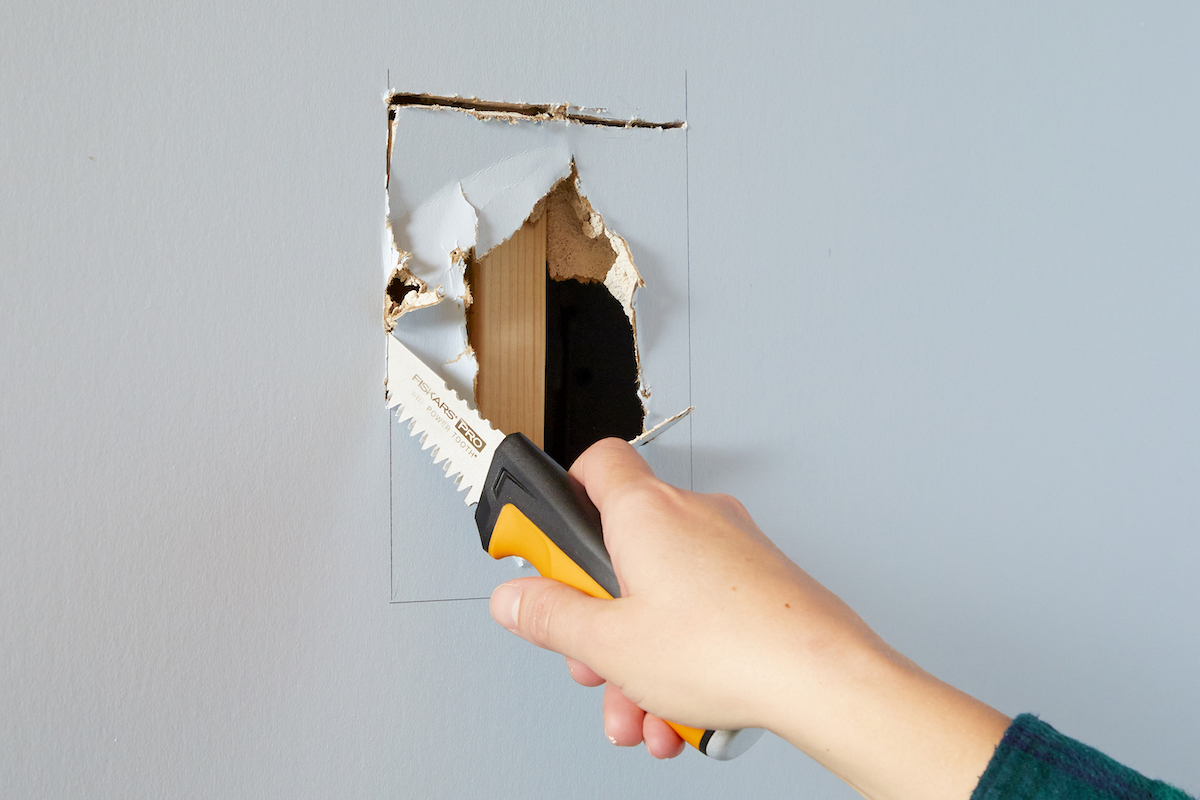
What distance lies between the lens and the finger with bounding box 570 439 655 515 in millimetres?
529

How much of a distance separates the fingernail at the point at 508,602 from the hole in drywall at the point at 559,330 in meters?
0.19

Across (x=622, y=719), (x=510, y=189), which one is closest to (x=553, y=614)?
(x=622, y=719)

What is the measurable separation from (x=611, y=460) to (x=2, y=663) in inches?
21.5

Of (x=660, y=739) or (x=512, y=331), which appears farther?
(x=512, y=331)

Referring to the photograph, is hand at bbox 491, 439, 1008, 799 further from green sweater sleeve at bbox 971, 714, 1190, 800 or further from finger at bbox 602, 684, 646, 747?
finger at bbox 602, 684, 646, 747

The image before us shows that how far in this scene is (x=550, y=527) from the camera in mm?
526

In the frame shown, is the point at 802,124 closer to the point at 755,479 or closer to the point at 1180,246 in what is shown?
the point at 755,479

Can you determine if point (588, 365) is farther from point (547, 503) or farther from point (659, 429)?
point (547, 503)

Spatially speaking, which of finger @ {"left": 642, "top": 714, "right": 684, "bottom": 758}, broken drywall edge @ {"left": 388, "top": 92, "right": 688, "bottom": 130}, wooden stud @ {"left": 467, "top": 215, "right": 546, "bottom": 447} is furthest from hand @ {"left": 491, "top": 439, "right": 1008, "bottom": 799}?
broken drywall edge @ {"left": 388, "top": 92, "right": 688, "bottom": 130}

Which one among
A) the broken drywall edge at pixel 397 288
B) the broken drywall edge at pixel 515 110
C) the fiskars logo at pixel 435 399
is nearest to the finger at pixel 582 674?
the fiskars logo at pixel 435 399

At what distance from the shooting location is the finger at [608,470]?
53 cm

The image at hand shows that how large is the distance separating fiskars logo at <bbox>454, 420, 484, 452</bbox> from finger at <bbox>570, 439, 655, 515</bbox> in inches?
3.3

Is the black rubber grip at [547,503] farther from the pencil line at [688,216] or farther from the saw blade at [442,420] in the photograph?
the pencil line at [688,216]

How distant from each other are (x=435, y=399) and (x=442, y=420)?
0.8 inches
